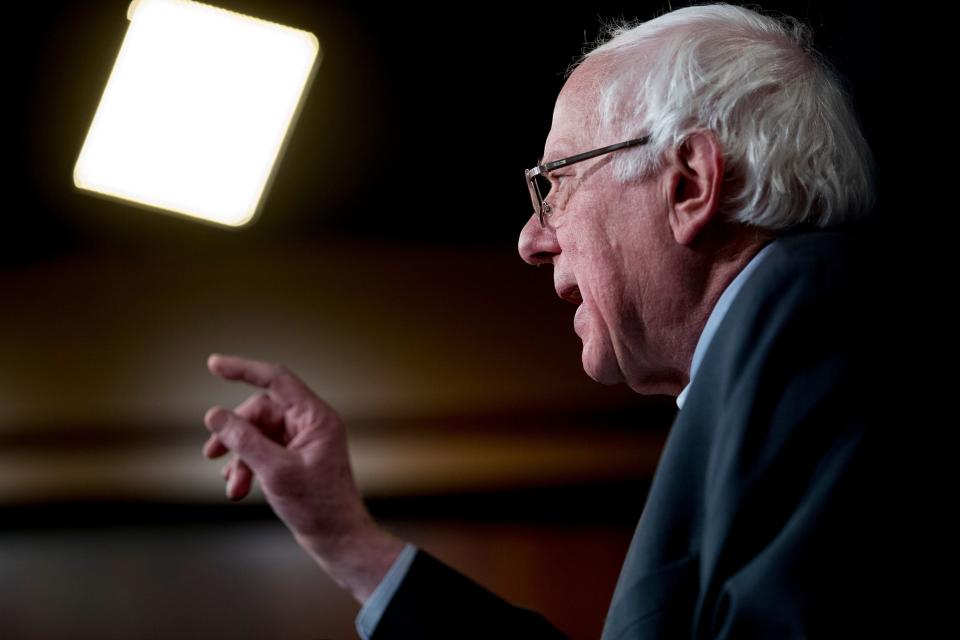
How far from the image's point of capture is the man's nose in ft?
3.99

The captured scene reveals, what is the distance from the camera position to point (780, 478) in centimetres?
79

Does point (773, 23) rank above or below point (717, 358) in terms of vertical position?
above

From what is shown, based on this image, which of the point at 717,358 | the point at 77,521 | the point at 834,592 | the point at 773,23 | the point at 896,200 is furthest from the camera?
the point at 77,521

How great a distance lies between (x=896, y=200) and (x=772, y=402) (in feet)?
2.59

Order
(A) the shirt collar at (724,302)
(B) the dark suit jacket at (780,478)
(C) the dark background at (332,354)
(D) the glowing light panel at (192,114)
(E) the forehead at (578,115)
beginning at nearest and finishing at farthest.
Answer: (B) the dark suit jacket at (780,478), (A) the shirt collar at (724,302), (E) the forehead at (578,115), (D) the glowing light panel at (192,114), (C) the dark background at (332,354)

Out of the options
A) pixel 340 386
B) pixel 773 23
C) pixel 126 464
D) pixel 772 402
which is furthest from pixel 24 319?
pixel 772 402

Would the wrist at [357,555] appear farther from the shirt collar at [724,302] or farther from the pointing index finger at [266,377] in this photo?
the shirt collar at [724,302]

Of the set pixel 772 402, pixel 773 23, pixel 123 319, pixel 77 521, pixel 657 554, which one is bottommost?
pixel 77 521

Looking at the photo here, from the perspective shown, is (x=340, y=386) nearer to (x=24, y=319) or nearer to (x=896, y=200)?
(x=24, y=319)

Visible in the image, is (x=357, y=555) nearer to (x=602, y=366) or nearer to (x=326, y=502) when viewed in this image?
(x=326, y=502)

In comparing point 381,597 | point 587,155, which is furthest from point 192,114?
point 381,597

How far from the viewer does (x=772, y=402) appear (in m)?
0.81

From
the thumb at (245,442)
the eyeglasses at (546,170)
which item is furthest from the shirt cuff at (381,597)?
the eyeglasses at (546,170)

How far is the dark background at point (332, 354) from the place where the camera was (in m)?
1.98
